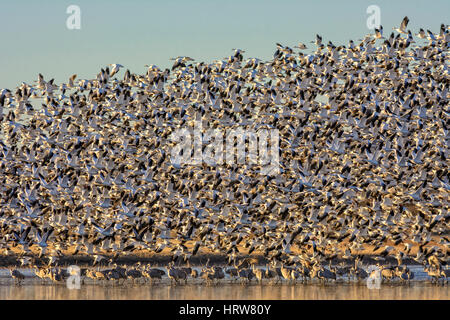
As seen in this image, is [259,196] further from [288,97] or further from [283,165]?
[288,97]

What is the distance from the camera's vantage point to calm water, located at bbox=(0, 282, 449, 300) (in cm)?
4753

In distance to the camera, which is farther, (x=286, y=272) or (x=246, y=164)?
(x=246, y=164)

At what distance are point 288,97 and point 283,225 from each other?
12357 millimetres

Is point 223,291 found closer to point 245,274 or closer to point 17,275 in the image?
point 245,274

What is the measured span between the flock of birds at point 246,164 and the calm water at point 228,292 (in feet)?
23.7

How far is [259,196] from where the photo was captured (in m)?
67.9

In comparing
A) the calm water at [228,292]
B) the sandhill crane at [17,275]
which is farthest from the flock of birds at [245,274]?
the calm water at [228,292]

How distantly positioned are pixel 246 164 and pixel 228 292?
2292cm

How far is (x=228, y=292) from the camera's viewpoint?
50.1m

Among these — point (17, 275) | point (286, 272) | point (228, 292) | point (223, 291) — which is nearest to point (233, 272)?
point (286, 272)

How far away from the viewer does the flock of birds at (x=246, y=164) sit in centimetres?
6444

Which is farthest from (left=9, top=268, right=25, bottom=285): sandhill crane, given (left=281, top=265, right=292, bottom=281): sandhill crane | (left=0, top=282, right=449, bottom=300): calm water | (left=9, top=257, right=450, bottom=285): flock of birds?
(left=281, top=265, right=292, bottom=281): sandhill crane

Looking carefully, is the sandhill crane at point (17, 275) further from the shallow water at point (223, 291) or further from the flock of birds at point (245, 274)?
the shallow water at point (223, 291)
